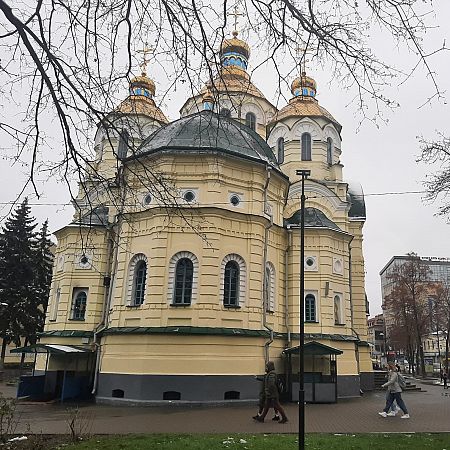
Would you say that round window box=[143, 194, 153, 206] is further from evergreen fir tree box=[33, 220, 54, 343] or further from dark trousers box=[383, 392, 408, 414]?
evergreen fir tree box=[33, 220, 54, 343]

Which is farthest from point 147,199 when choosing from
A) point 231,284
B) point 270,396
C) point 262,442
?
point 262,442

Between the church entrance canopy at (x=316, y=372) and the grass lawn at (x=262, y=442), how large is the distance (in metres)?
9.13

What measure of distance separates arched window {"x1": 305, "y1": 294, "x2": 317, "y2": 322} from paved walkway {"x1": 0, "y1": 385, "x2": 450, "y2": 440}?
4.94m

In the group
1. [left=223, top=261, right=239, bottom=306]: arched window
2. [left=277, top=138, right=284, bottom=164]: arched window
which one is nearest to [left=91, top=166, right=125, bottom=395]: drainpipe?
[left=223, top=261, right=239, bottom=306]: arched window

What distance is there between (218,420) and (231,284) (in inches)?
259

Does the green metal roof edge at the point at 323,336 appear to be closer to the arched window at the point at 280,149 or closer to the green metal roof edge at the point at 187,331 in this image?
the green metal roof edge at the point at 187,331

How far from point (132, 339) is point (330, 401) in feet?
29.1

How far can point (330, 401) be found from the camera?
68.3 ft

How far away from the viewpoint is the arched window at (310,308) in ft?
77.4

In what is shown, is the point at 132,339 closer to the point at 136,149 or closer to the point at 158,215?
the point at 158,215

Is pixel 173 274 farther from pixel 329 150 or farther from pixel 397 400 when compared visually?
pixel 329 150

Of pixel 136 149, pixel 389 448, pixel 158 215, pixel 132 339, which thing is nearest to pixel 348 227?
pixel 158 215

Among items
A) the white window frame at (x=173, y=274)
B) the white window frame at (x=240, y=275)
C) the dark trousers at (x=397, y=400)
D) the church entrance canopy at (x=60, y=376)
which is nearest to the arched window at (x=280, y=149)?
the white window frame at (x=240, y=275)

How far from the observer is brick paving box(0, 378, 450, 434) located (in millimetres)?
12953
